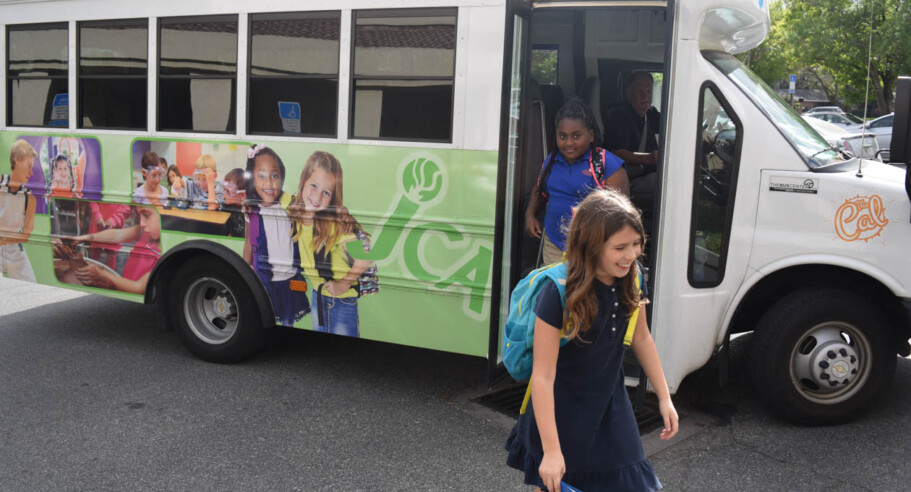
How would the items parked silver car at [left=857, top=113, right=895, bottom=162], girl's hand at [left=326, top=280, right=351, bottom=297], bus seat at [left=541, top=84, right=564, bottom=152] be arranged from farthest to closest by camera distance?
parked silver car at [left=857, top=113, right=895, bottom=162]
bus seat at [left=541, top=84, right=564, bottom=152]
girl's hand at [left=326, top=280, right=351, bottom=297]

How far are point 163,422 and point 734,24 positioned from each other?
4.05 meters

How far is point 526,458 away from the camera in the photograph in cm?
280

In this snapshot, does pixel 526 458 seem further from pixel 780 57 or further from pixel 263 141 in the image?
pixel 780 57

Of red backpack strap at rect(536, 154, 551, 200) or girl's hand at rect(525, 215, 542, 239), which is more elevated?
red backpack strap at rect(536, 154, 551, 200)

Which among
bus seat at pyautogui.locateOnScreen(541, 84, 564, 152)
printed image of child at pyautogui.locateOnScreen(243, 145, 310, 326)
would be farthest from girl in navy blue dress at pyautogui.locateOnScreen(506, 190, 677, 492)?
bus seat at pyautogui.locateOnScreen(541, 84, 564, 152)

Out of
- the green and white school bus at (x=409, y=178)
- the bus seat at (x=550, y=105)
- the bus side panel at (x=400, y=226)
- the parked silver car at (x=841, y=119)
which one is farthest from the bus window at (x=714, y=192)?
the parked silver car at (x=841, y=119)

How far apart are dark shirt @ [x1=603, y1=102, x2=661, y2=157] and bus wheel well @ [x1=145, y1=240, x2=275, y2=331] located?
267cm

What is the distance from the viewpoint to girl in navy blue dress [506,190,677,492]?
8.50ft

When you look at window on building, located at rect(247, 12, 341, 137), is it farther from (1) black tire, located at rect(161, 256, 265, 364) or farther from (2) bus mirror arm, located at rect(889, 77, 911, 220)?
(2) bus mirror arm, located at rect(889, 77, 911, 220)

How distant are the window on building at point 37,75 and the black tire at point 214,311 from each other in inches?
61.1

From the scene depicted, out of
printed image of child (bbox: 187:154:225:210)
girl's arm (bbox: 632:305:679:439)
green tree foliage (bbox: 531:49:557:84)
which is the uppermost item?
green tree foliage (bbox: 531:49:557:84)

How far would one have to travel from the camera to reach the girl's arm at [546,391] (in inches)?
99.8

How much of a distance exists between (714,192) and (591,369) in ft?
7.60

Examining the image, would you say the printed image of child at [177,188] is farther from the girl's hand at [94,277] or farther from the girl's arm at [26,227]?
the girl's arm at [26,227]
